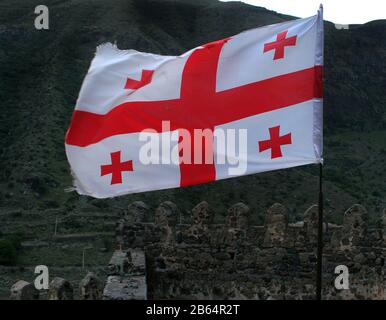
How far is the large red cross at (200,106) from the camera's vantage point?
768 cm

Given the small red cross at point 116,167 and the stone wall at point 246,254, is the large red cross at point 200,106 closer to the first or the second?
the small red cross at point 116,167

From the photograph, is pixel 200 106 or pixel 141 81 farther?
pixel 141 81

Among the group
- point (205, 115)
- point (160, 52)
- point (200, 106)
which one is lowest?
point (205, 115)

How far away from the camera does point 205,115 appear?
8.05m

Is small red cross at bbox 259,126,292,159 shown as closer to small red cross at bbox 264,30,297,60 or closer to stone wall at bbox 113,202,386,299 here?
small red cross at bbox 264,30,297,60

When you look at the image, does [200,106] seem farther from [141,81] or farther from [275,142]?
[275,142]

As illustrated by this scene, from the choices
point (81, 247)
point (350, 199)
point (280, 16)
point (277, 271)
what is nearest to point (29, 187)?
point (81, 247)

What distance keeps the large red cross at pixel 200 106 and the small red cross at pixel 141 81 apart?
22cm

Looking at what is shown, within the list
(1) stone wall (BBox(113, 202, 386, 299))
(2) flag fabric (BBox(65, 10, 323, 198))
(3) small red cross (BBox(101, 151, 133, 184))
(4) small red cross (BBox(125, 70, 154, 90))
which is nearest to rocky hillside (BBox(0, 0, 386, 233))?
(1) stone wall (BBox(113, 202, 386, 299))

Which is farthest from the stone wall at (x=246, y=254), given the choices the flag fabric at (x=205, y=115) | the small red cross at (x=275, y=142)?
the small red cross at (x=275, y=142)

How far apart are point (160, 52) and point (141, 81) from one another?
44416 mm

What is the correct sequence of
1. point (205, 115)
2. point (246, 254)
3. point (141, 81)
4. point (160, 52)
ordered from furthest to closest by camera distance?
point (160, 52)
point (246, 254)
point (141, 81)
point (205, 115)

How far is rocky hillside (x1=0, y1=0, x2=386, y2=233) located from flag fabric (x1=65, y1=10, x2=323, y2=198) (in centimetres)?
2137

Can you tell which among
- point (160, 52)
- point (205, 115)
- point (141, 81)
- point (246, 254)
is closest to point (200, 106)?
point (205, 115)
